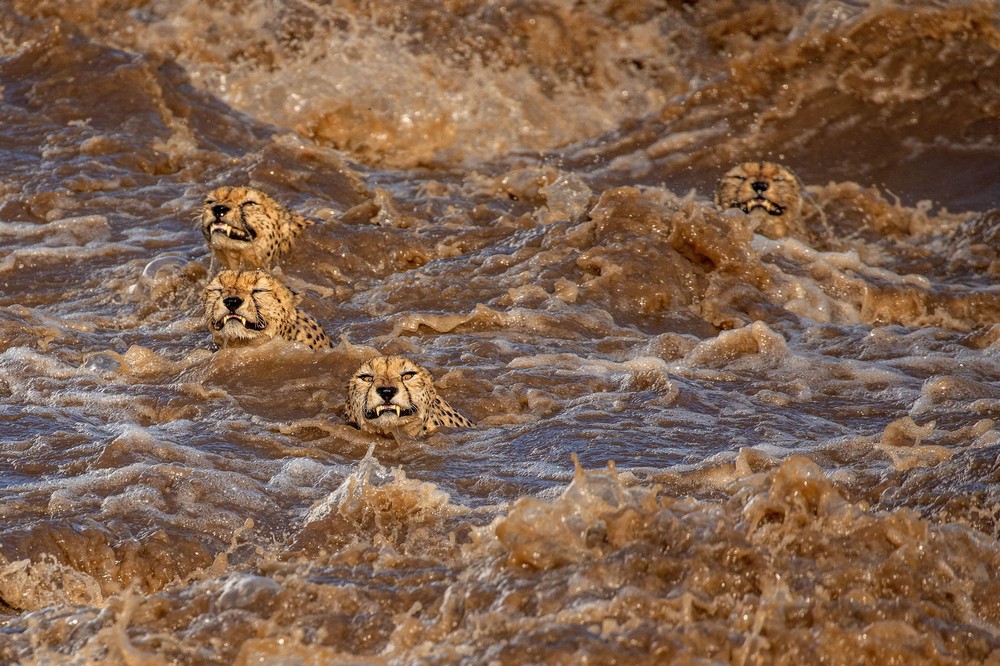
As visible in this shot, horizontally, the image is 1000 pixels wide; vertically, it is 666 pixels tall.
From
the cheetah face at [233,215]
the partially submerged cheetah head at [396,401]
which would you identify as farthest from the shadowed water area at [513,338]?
the cheetah face at [233,215]

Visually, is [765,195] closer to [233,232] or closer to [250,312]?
[233,232]

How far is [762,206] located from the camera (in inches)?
502

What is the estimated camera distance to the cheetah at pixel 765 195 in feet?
41.5

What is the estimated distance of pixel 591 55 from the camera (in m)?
16.8

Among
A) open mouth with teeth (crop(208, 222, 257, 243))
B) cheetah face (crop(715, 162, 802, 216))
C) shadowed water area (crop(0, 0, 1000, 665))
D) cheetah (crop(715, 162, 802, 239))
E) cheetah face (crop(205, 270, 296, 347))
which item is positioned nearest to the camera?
shadowed water area (crop(0, 0, 1000, 665))

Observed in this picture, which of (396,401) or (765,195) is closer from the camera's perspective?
(396,401)

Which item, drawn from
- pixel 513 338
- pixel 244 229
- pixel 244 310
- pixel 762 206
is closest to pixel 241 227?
pixel 244 229

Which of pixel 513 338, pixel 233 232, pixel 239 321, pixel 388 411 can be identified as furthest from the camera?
pixel 233 232

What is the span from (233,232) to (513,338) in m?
2.35

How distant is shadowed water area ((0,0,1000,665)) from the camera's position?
523 cm

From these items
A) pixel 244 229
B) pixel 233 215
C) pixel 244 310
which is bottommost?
pixel 244 229

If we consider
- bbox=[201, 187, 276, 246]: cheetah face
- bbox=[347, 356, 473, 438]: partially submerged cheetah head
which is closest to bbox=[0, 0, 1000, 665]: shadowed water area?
bbox=[347, 356, 473, 438]: partially submerged cheetah head

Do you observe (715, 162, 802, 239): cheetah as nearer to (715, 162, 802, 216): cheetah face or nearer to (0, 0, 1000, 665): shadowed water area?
(715, 162, 802, 216): cheetah face

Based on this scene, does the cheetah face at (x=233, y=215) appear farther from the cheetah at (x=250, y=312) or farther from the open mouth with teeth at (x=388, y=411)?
the open mouth with teeth at (x=388, y=411)
